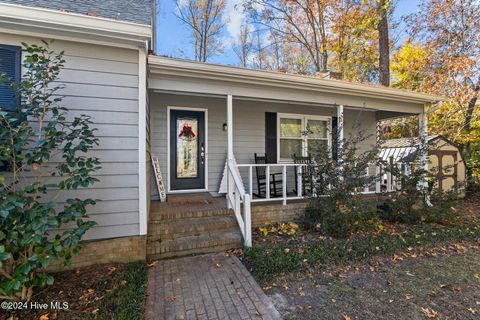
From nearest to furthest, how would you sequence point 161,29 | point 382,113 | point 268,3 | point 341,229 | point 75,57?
point 75,57 → point 341,229 → point 382,113 → point 268,3 → point 161,29

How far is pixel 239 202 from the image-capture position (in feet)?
13.1

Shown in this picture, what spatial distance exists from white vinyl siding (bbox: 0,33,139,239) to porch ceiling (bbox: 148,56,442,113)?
2.45 feet

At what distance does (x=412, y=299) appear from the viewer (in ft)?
8.44

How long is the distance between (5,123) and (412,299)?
4.52m

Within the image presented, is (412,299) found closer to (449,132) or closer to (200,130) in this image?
(200,130)

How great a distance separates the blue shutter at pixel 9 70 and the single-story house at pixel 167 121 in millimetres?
11

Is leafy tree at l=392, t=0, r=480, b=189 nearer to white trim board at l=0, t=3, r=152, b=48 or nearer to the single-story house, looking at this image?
the single-story house

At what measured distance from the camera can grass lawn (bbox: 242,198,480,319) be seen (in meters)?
2.42

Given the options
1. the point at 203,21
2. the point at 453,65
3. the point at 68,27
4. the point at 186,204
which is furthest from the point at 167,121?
the point at 203,21

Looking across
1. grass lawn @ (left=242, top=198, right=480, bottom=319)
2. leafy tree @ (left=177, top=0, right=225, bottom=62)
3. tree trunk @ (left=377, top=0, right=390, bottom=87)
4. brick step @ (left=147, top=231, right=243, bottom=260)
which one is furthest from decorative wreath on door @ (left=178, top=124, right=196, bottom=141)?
leafy tree @ (left=177, top=0, right=225, bottom=62)

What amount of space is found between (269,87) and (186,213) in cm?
281

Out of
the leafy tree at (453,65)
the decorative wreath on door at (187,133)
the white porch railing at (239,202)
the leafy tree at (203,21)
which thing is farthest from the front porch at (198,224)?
the leafy tree at (203,21)

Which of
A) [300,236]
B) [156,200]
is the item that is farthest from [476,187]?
[156,200]

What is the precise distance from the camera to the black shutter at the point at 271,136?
6.28m
